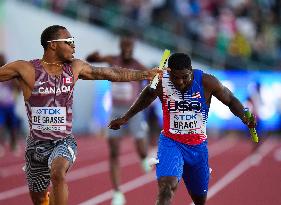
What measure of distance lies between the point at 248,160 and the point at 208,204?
7.49 meters

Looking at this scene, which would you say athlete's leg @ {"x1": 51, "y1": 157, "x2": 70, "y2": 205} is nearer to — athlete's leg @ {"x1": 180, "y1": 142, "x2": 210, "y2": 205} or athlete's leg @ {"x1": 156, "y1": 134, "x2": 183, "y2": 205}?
athlete's leg @ {"x1": 156, "y1": 134, "x2": 183, "y2": 205}

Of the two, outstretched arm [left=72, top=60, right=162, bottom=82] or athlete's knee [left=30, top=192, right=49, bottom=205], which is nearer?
outstretched arm [left=72, top=60, right=162, bottom=82]

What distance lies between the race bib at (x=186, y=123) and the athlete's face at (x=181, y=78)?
263 millimetres

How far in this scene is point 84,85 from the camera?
26.1 m

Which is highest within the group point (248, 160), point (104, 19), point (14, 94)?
point (104, 19)

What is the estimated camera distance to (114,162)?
11.1 m

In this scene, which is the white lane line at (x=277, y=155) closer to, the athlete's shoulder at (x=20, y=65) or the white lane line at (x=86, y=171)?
the white lane line at (x=86, y=171)

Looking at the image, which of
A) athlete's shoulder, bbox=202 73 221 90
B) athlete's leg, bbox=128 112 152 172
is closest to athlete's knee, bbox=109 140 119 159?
athlete's leg, bbox=128 112 152 172

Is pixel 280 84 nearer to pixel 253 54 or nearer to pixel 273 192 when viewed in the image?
pixel 253 54

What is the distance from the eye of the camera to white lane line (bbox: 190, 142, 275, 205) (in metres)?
12.7

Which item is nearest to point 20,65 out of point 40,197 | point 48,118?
point 48,118

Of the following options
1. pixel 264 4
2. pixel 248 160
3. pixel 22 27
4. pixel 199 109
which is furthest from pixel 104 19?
pixel 199 109

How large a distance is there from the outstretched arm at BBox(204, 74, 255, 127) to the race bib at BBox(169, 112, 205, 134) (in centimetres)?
27

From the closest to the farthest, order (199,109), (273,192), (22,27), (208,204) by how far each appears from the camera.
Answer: (199,109) → (208,204) → (273,192) → (22,27)
